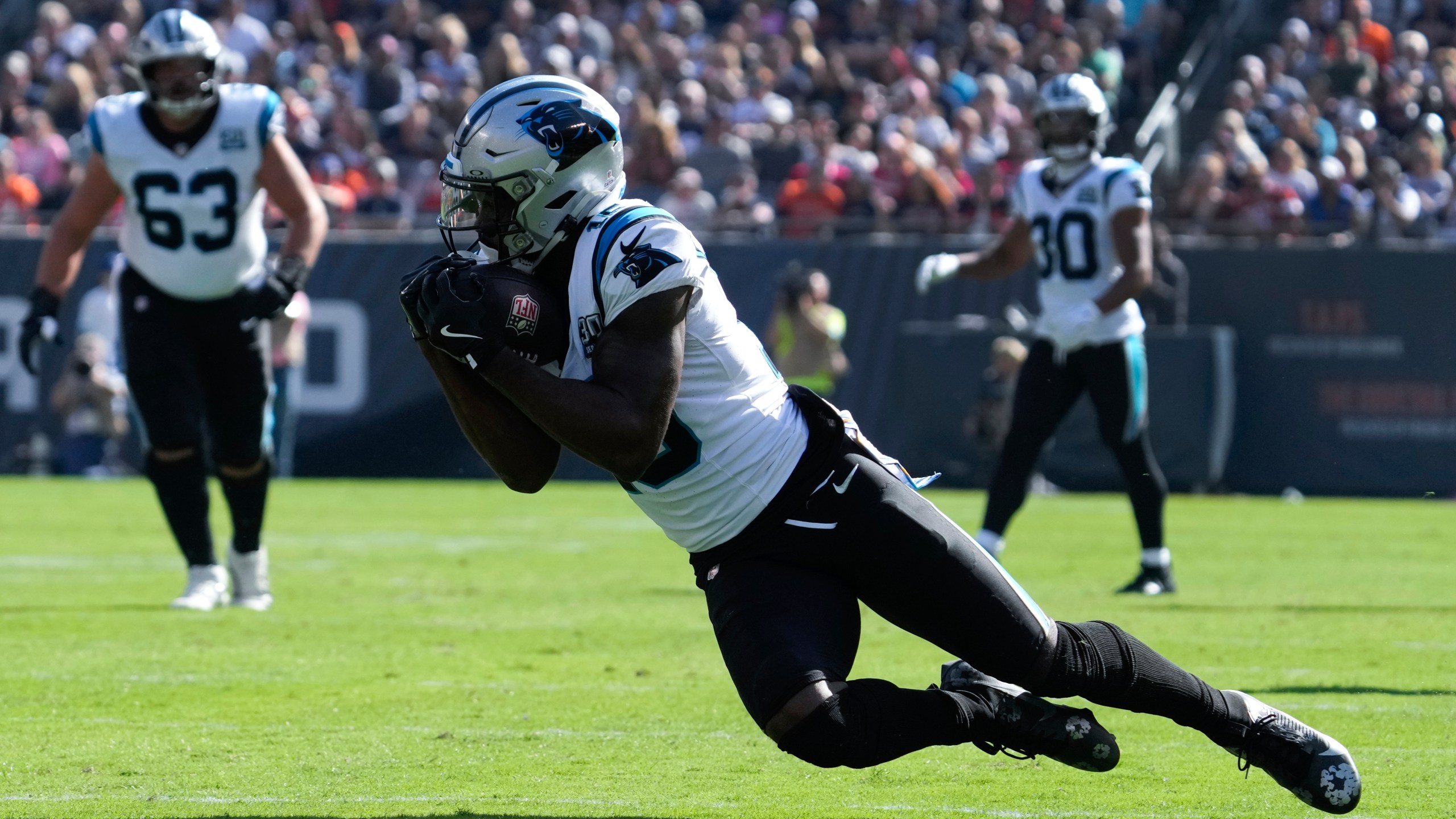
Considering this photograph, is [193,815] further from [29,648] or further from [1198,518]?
[1198,518]

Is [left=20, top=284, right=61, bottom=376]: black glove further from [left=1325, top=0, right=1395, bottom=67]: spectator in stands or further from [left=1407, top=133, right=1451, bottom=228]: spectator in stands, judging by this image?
[left=1325, top=0, right=1395, bottom=67]: spectator in stands

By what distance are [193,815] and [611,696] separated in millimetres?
1716

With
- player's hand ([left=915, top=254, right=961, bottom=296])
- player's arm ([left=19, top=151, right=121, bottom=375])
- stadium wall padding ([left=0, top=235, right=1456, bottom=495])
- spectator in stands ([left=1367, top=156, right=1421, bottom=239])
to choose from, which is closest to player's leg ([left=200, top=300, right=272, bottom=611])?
player's arm ([left=19, top=151, right=121, bottom=375])

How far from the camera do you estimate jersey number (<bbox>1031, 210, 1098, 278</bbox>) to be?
315 inches

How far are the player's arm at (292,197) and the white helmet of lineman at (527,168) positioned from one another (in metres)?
3.55

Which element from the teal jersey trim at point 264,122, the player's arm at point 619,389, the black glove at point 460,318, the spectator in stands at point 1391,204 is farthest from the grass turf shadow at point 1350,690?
the spectator in stands at point 1391,204

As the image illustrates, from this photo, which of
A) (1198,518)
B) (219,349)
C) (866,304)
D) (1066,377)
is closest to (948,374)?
(866,304)

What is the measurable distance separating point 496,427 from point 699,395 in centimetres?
39

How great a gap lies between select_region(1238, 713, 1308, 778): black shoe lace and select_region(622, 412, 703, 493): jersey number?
123 cm

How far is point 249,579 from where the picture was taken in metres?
7.29

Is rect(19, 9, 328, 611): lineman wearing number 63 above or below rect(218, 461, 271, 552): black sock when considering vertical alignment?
above

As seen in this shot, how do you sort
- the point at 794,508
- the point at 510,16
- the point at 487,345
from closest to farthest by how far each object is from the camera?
the point at 487,345
the point at 794,508
the point at 510,16

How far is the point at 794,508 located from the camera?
3.66 metres

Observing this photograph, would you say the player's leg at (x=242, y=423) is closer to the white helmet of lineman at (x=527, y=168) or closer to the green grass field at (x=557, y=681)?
the green grass field at (x=557, y=681)
